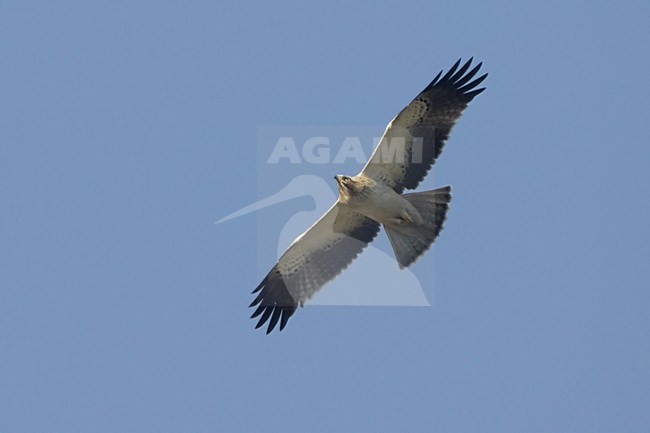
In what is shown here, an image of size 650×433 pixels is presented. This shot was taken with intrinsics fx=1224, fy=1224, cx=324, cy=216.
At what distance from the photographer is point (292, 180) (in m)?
15.3

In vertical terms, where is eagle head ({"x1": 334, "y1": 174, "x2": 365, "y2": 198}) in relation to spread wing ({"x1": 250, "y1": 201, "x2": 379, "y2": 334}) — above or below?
above

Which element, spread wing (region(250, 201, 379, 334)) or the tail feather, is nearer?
the tail feather

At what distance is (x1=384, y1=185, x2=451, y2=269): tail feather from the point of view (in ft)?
47.5

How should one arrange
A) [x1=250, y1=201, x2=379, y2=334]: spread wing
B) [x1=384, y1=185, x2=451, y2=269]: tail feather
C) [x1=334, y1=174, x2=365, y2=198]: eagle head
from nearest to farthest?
[x1=334, y1=174, x2=365, y2=198]: eagle head, [x1=384, y1=185, x2=451, y2=269]: tail feather, [x1=250, y1=201, x2=379, y2=334]: spread wing

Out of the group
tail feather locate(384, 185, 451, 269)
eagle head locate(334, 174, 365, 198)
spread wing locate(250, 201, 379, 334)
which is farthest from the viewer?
spread wing locate(250, 201, 379, 334)

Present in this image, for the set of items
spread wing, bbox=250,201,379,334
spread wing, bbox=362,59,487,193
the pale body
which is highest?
spread wing, bbox=362,59,487,193

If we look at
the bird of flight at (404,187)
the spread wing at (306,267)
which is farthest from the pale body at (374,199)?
the spread wing at (306,267)

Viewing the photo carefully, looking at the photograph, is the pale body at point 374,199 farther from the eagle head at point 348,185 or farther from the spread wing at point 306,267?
the spread wing at point 306,267

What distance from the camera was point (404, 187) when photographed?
1459 centimetres

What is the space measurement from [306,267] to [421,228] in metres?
1.59

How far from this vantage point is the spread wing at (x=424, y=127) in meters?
14.3

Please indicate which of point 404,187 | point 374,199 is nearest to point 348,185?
point 374,199

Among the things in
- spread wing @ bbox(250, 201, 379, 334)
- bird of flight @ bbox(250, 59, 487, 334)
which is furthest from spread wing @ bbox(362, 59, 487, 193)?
spread wing @ bbox(250, 201, 379, 334)

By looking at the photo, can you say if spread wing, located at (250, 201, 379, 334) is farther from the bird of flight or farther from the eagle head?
the eagle head
